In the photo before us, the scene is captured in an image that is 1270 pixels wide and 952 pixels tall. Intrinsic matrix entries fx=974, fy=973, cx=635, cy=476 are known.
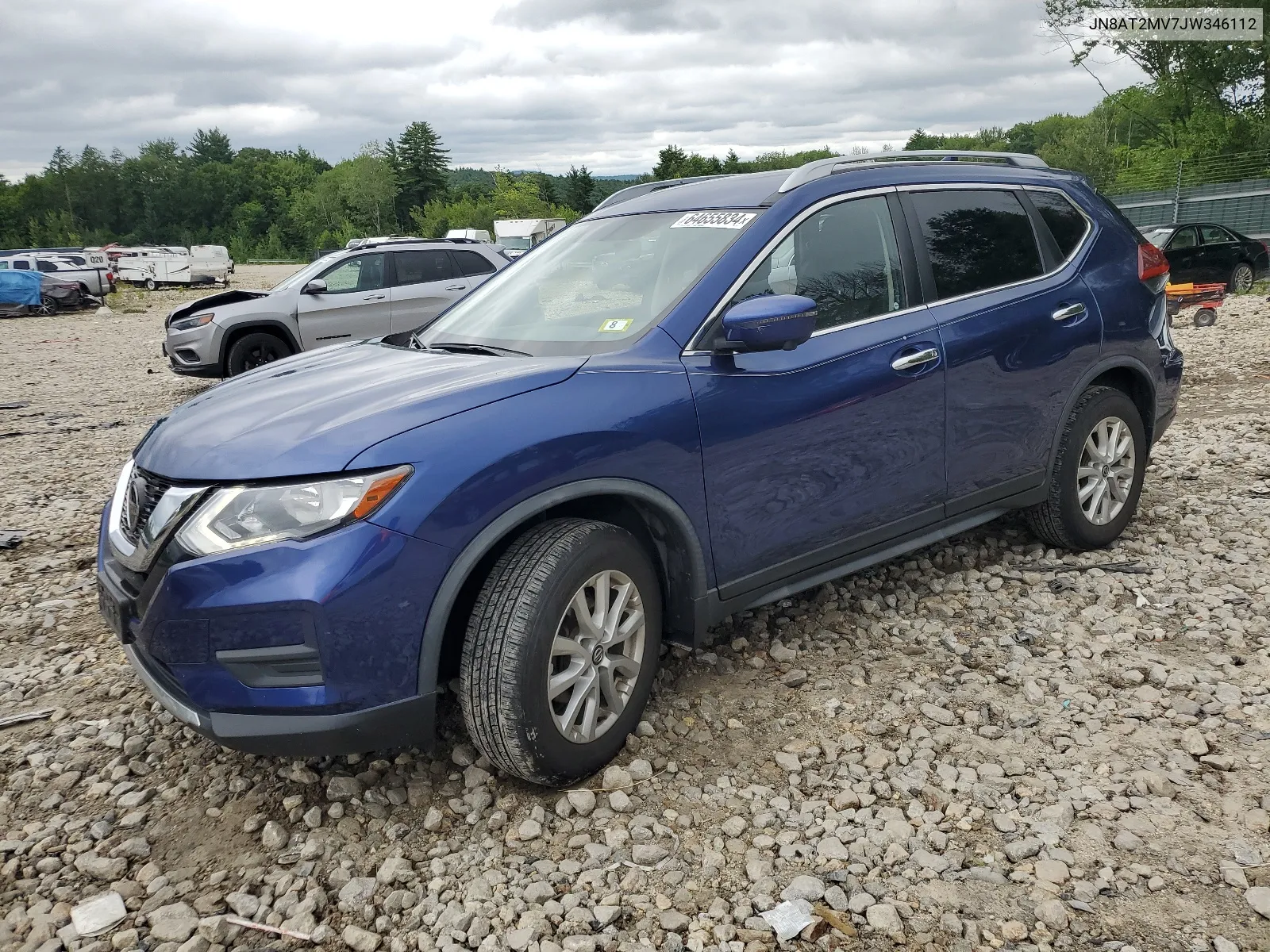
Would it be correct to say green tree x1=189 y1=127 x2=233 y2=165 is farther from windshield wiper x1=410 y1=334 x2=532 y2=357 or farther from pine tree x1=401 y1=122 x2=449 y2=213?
windshield wiper x1=410 y1=334 x2=532 y2=357

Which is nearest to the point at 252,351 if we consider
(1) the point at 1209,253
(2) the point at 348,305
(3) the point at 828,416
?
(2) the point at 348,305

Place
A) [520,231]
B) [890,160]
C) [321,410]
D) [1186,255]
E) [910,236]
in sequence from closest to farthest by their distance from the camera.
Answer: [321,410] → [910,236] → [890,160] → [1186,255] → [520,231]

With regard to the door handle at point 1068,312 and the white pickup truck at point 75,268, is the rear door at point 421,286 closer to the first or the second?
Answer: the door handle at point 1068,312

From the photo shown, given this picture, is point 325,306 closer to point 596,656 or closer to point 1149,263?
point 1149,263

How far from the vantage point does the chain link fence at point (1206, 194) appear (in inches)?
902

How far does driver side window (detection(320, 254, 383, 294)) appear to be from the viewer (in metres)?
11.7

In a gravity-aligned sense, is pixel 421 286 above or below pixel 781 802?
above

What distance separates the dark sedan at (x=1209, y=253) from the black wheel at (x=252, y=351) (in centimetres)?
1441

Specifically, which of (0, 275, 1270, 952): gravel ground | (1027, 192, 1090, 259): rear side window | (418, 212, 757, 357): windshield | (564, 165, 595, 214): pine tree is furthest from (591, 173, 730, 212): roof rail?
(564, 165, 595, 214): pine tree

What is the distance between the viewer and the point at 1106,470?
460 cm

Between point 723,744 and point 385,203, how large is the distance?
104312mm

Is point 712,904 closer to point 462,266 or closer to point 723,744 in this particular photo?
point 723,744

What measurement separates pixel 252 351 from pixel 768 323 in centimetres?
963

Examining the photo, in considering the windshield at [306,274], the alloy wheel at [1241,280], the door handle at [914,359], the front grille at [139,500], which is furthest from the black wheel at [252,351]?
the alloy wheel at [1241,280]
